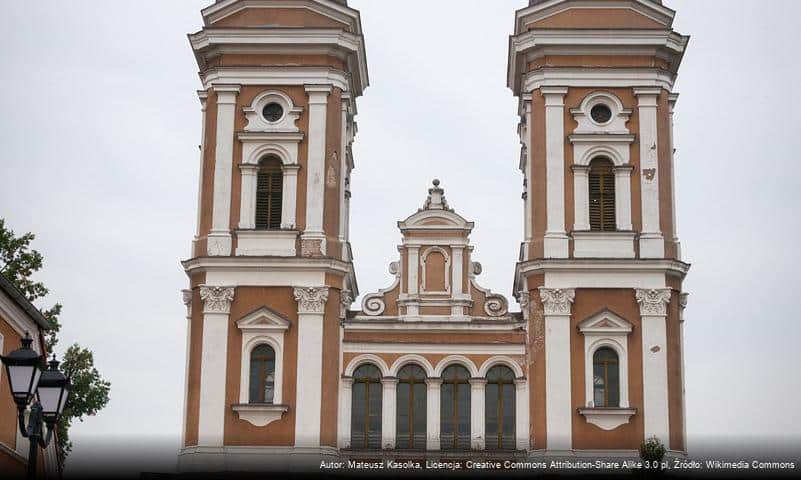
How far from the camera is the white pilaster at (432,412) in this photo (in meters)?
36.7

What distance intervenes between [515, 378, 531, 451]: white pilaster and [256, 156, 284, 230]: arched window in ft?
24.1

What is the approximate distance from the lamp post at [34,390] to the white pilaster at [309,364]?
1747 centimetres

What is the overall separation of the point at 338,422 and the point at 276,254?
4485 millimetres

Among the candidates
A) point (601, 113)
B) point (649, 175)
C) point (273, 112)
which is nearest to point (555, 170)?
point (601, 113)

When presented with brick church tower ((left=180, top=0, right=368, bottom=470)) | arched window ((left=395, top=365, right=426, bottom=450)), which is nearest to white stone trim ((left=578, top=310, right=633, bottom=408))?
arched window ((left=395, top=365, right=426, bottom=450))

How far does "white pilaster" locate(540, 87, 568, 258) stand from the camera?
3716 cm

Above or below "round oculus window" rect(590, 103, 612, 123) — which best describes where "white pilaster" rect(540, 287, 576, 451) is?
below

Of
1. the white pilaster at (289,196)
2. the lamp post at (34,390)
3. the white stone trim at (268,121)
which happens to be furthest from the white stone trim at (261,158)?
the lamp post at (34,390)

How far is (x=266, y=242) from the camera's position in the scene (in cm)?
3747

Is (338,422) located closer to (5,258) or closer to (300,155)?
(300,155)

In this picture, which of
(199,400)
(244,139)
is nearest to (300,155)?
(244,139)

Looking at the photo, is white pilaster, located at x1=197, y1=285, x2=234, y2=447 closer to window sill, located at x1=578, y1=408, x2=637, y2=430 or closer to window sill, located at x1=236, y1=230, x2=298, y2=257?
window sill, located at x1=236, y1=230, x2=298, y2=257

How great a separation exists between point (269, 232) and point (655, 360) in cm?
1014

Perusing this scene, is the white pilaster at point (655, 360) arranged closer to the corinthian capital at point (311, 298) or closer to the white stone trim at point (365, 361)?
the white stone trim at point (365, 361)
